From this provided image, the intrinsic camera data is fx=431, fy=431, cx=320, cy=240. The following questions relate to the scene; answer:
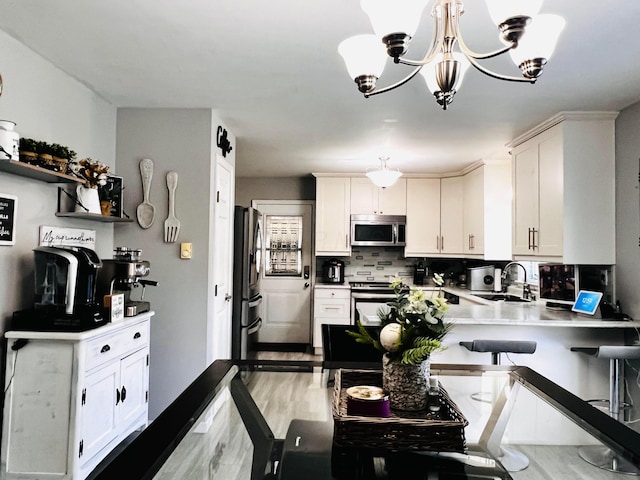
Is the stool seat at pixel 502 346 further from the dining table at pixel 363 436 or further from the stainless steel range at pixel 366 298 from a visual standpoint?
the stainless steel range at pixel 366 298

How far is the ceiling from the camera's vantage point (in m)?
1.96

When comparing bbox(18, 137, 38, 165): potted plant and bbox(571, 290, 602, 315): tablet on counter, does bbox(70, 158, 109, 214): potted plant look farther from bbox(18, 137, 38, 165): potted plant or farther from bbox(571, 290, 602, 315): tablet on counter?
bbox(571, 290, 602, 315): tablet on counter

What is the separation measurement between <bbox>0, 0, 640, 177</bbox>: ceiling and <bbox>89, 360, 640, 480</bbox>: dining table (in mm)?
1595

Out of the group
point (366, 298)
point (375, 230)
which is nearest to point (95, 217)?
point (366, 298)

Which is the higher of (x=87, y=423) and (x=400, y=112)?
(x=400, y=112)

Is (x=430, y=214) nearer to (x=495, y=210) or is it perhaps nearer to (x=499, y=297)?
(x=495, y=210)

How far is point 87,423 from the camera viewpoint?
2270 millimetres

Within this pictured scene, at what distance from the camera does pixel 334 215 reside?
577 centimetres

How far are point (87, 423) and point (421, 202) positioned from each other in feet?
15.1

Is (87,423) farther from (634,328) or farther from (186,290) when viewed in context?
(634,328)

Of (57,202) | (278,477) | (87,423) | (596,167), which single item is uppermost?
(596,167)

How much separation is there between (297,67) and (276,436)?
202 centimetres

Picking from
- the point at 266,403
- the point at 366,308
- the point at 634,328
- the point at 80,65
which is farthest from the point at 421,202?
the point at 266,403

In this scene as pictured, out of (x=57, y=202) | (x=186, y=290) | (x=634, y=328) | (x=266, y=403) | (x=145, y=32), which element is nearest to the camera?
(x=266, y=403)
